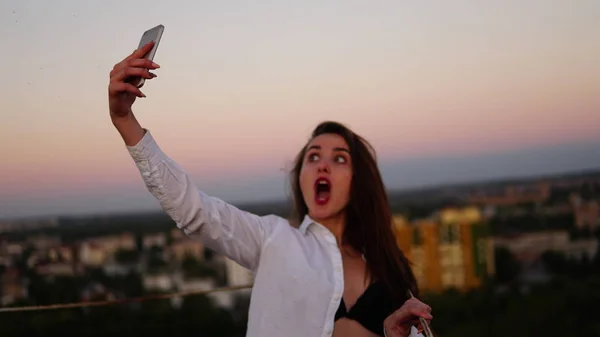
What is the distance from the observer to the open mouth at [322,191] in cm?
198

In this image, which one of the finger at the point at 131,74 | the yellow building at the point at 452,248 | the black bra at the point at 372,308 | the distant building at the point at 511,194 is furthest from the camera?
the distant building at the point at 511,194

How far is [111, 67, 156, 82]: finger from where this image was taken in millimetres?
1478

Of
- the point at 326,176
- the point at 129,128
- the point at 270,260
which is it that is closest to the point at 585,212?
the point at 326,176

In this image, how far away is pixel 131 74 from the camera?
1479 millimetres

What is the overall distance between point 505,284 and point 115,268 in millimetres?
12382

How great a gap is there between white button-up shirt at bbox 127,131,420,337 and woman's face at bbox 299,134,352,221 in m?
0.11

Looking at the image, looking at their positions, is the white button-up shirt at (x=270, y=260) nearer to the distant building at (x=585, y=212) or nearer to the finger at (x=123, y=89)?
the finger at (x=123, y=89)

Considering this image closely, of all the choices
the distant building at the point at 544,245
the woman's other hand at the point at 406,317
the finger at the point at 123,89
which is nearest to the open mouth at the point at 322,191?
the woman's other hand at the point at 406,317

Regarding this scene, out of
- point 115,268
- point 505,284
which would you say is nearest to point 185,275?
point 115,268

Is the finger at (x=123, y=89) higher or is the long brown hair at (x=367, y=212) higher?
the finger at (x=123, y=89)

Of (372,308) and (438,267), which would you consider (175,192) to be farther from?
(438,267)

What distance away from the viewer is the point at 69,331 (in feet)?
52.9

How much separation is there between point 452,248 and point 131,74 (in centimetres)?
2162

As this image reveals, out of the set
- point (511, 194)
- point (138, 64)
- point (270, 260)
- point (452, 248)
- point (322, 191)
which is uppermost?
point (138, 64)
